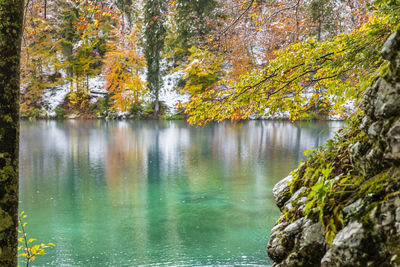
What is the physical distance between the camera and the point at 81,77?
34531 mm

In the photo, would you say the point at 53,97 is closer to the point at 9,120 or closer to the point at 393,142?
the point at 9,120

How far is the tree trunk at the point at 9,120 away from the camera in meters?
2.28

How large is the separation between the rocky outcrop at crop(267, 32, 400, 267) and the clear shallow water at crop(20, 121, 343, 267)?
2.60 metres

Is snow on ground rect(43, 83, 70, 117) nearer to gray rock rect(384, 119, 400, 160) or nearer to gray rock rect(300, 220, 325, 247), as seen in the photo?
gray rock rect(300, 220, 325, 247)

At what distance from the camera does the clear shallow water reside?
5.20m

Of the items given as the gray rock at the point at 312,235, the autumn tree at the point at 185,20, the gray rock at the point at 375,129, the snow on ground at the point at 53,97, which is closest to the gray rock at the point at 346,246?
the gray rock at the point at 312,235

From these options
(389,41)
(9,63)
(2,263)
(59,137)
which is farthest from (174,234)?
(59,137)

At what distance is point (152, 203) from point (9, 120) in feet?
18.7

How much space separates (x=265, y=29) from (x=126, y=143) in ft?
38.1

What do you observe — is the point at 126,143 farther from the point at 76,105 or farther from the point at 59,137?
the point at 76,105

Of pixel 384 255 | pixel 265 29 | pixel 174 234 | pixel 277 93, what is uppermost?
pixel 265 29

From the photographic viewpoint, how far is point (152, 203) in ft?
25.3

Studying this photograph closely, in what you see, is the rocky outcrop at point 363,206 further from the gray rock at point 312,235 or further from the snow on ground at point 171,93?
the snow on ground at point 171,93

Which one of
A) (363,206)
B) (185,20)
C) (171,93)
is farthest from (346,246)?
(171,93)
